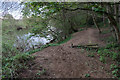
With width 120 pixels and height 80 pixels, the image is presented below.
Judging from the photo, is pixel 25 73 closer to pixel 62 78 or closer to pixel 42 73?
pixel 42 73

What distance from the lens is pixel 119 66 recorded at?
3.93 m

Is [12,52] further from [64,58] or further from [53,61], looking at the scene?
[64,58]

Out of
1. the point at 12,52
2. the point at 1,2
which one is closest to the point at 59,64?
the point at 12,52

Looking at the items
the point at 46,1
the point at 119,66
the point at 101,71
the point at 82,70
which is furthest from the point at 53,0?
the point at 119,66

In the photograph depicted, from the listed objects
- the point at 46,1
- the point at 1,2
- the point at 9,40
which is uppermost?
the point at 46,1

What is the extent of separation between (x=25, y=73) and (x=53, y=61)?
1.54 meters

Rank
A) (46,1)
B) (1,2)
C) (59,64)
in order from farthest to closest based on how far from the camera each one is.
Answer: (59,64) → (46,1) → (1,2)

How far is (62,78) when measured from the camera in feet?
11.6

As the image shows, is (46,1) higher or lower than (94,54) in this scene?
higher

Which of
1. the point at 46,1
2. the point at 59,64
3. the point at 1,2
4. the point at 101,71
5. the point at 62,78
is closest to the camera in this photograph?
the point at 1,2

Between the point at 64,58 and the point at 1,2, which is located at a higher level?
the point at 1,2

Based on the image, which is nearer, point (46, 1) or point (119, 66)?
point (46, 1)

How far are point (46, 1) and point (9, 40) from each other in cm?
224

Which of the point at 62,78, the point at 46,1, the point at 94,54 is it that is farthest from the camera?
the point at 94,54
